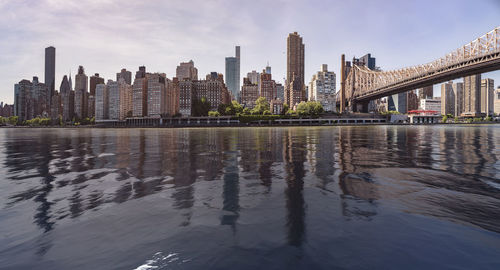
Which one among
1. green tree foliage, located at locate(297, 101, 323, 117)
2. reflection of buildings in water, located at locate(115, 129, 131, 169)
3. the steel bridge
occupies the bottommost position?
reflection of buildings in water, located at locate(115, 129, 131, 169)

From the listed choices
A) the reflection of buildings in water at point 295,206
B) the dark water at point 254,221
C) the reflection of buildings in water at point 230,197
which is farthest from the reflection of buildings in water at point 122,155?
the reflection of buildings in water at point 295,206

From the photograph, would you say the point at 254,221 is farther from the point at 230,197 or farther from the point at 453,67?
the point at 453,67

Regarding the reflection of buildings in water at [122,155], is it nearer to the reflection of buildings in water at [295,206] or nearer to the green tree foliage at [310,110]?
the reflection of buildings in water at [295,206]

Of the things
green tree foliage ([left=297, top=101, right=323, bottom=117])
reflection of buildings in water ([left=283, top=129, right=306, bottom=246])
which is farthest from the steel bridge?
reflection of buildings in water ([left=283, top=129, right=306, bottom=246])

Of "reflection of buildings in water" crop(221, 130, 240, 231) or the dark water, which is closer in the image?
the dark water

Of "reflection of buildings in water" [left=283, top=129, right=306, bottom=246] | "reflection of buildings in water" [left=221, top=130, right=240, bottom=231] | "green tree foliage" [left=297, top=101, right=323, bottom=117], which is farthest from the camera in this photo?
"green tree foliage" [left=297, top=101, right=323, bottom=117]

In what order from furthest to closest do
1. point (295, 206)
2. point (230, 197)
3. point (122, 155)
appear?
1. point (122, 155)
2. point (230, 197)
3. point (295, 206)

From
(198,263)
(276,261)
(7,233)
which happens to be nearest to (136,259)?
(198,263)

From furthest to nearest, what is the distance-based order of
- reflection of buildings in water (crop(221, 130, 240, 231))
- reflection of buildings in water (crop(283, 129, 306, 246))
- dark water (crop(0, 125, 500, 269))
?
reflection of buildings in water (crop(221, 130, 240, 231)) < reflection of buildings in water (crop(283, 129, 306, 246)) < dark water (crop(0, 125, 500, 269))

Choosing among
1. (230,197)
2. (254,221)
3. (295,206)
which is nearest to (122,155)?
(230,197)

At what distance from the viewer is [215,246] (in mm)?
5039

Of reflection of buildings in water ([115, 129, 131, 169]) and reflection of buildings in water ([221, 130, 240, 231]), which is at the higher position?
reflection of buildings in water ([115, 129, 131, 169])

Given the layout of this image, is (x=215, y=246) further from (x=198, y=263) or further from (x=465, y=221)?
(x=465, y=221)

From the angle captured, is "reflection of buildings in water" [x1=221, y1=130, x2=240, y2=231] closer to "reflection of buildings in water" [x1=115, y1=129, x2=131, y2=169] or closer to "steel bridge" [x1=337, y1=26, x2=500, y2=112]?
"reflection of buildings in water" [x1=115, y1=129, x2=131, y2=169]
